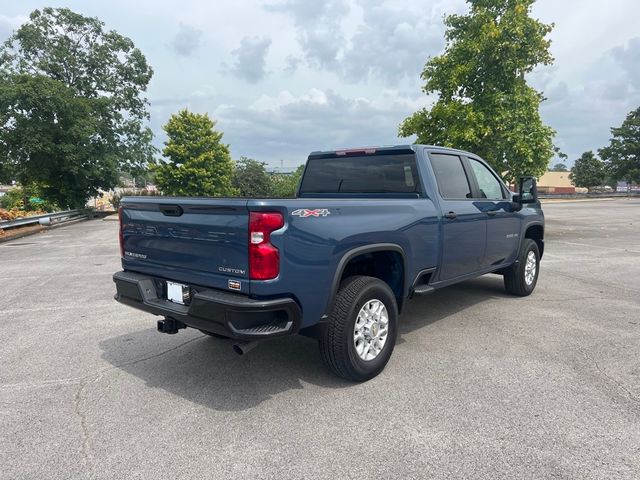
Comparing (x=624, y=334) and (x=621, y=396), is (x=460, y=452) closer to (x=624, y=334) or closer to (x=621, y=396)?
(x=621, y=396)

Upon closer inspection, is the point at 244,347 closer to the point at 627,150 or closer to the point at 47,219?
the point at 47,219

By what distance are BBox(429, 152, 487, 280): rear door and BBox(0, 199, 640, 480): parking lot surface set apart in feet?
2.49

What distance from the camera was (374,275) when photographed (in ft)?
14.0

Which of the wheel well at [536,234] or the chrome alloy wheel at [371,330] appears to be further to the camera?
the wheel well at [536,234]

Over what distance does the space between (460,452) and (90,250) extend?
1207cm

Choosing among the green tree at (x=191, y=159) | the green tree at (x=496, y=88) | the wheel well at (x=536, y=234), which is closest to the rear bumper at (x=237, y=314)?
the wheel well at (x=536, y=234)

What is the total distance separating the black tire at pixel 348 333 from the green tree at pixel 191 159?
42.5 m

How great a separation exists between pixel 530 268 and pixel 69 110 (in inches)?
1099

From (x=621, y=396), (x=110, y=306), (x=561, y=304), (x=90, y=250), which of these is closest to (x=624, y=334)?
(x=561, y=304)

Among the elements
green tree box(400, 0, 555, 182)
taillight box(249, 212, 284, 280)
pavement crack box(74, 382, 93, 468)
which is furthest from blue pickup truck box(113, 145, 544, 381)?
green tree box(400, 0, 555, 182)

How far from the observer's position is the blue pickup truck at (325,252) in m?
3.07

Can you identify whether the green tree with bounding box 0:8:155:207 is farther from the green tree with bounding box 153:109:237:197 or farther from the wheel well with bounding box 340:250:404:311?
the wheel well with bounding box 340:250:404:311

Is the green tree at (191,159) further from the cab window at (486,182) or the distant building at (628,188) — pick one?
the distant building at (628,188)

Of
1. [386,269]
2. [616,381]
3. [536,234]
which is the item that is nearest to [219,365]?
[386,269]
